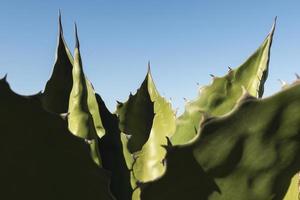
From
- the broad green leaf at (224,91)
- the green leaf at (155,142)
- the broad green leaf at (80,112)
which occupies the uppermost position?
the broad green leaf at (80,112)

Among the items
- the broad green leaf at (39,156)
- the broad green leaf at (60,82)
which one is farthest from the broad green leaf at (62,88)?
the broad green leaf at (39,156)

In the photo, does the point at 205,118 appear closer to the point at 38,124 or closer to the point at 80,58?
the point at 38,124

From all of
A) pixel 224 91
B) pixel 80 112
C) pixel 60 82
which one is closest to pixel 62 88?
pixel 60 82

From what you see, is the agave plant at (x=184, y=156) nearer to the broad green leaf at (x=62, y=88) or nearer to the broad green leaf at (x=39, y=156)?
the broad green leaf at (x=39, y=156)

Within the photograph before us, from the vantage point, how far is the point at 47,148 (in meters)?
0.53

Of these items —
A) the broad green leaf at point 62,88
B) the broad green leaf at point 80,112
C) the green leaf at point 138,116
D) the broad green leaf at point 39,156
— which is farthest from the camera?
the green leaf at point 138,116

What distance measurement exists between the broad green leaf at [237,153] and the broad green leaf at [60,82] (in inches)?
13.5

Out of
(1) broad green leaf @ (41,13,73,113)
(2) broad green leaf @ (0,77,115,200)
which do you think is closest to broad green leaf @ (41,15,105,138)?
(1) broad green leaf @ (41,13,73,113)

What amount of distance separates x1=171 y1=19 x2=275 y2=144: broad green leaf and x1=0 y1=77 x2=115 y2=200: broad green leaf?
351 mm

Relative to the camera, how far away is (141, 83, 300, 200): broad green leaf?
A: 0.55 metres

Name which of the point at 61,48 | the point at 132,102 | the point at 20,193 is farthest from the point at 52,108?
the point at 20,193

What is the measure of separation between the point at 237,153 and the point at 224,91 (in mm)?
356

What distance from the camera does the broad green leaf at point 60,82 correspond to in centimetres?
85

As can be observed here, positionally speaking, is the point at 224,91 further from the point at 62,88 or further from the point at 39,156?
the point at 39,156
